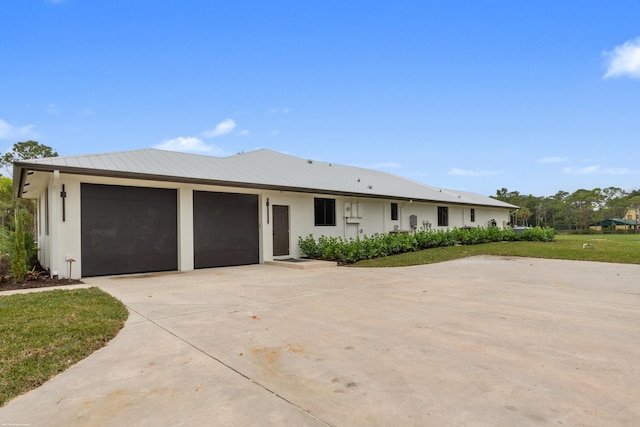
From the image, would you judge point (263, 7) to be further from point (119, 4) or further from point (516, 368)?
point (516, 368)

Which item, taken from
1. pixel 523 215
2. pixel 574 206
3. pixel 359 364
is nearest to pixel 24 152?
pixel 359 364

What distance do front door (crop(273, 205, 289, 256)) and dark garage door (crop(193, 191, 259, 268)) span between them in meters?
0.76

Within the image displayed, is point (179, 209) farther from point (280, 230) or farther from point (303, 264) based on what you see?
point (303, 264)

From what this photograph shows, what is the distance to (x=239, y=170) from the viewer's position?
42.0 ft

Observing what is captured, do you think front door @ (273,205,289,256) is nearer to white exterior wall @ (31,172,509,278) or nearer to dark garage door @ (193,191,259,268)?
white exterior wall @ (31,172,509,278)

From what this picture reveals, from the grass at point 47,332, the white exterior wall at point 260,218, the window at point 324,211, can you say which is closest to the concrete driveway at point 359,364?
the grass at point 47,332

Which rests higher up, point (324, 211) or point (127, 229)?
point (324, 211)

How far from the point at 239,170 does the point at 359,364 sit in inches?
422

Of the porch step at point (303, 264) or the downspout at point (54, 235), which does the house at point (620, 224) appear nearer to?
the porch step at point (303, 264)

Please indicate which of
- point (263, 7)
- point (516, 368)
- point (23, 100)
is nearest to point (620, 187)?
point (263, 7)

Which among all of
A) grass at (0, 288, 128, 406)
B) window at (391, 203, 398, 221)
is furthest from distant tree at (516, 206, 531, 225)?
grass at (0, 288, 128, 406)

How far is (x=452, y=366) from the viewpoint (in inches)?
116

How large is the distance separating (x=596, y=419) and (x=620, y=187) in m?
64.5

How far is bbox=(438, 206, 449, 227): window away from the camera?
19.9 metres
